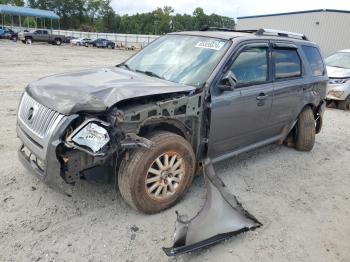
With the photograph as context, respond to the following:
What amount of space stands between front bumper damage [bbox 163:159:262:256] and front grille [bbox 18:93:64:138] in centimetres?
144

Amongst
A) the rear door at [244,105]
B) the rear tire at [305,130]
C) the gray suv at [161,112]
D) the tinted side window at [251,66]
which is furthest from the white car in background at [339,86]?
the tinted side window at [251,66]

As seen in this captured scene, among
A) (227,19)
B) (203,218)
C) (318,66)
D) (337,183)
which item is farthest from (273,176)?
(227,19)

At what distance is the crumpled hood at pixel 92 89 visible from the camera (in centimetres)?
314

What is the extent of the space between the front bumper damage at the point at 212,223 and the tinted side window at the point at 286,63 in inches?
77.5

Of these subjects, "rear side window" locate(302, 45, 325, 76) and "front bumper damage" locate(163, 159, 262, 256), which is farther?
"rear side window" locate(302, 45, 325, 76)

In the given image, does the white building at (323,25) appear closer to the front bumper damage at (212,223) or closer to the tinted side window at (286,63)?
the tinted side window at (286,63)

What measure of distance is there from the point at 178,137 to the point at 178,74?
2.86ft

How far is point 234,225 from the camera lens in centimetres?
341

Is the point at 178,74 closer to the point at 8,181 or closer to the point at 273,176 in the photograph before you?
the point at 273,176

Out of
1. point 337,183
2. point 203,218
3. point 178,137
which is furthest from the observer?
point 337,183

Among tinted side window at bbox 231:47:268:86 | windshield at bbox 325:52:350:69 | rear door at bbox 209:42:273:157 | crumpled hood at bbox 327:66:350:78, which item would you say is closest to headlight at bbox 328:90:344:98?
crumpled hood at bbox 327:66:350:78

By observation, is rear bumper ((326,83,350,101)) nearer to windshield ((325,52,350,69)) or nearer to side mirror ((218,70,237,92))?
windshield ((325,52,350,69))

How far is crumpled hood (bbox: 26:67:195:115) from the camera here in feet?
10.3

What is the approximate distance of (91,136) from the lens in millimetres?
3047
